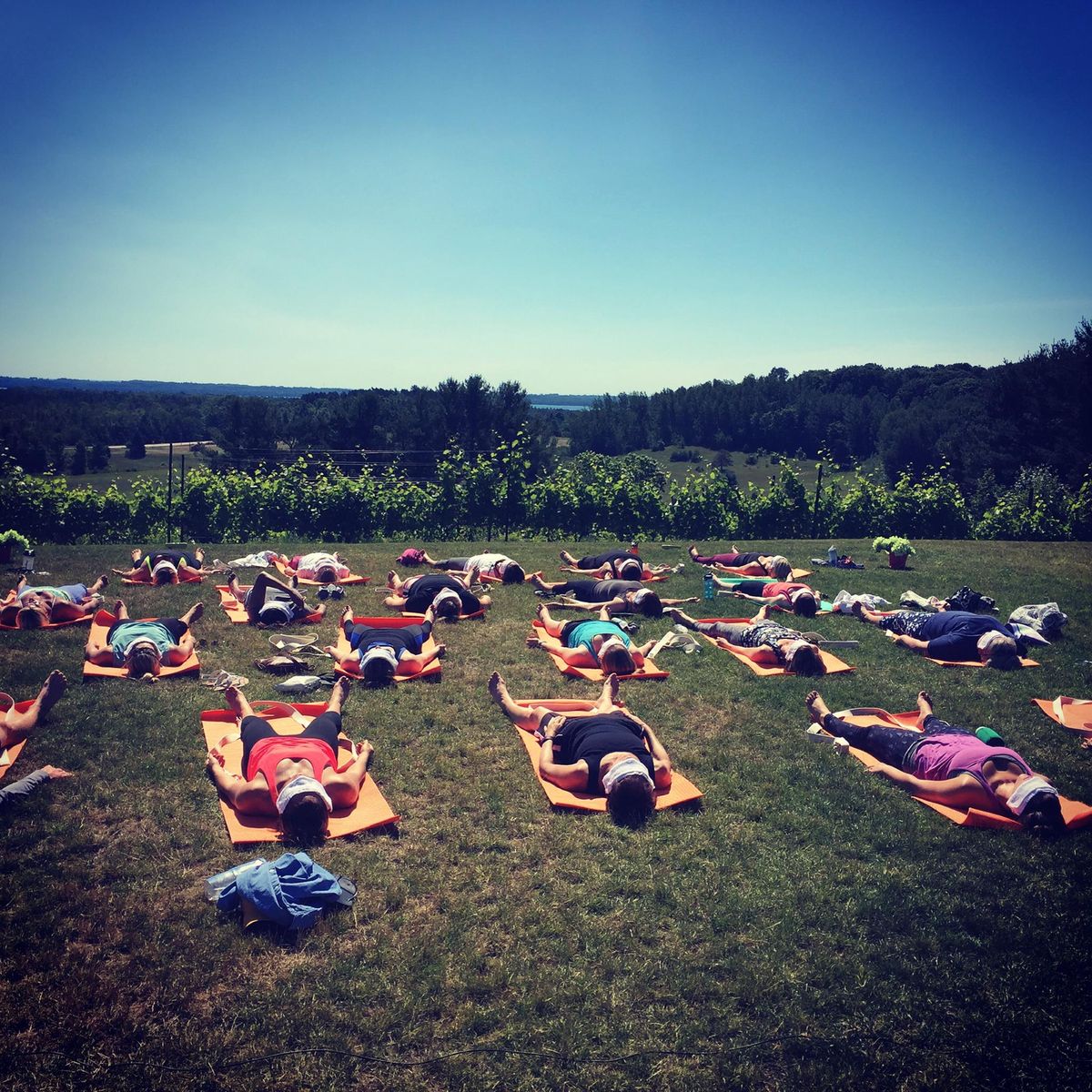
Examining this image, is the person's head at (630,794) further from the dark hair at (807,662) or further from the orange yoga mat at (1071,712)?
the orange yoga mat at (1071,712)

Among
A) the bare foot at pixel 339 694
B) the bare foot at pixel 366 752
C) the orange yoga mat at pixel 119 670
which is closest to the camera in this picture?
the bare foot at pixel 366 752

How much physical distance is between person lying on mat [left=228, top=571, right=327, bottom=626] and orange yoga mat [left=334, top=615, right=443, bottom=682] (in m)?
0.65

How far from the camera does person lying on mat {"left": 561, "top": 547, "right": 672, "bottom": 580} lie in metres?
12.3

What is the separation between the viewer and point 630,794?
17.8ft

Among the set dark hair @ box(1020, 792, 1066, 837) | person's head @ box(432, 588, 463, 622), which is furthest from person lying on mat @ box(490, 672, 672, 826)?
person's head @ box(432, 588, 463, 622)

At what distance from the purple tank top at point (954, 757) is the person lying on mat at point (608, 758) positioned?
211 cm

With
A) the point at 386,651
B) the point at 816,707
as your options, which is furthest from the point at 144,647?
the point at 816,707

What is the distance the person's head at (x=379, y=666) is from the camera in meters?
7.79

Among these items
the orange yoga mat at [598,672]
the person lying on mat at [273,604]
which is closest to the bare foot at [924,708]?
the orange yoga mat at [598,672]

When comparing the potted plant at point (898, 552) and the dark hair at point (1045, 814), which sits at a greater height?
the potted plant at point (898, 552)

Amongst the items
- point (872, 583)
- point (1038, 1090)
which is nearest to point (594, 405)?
point (872, 583)

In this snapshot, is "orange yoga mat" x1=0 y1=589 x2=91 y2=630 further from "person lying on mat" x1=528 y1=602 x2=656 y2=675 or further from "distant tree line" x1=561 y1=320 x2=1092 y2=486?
"distant tree line" x1=561 y1=320 x2=1092 y2=486

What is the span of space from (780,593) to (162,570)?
33.0 ft

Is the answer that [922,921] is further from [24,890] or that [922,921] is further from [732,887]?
[24,890]
